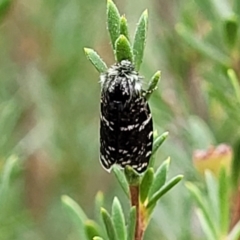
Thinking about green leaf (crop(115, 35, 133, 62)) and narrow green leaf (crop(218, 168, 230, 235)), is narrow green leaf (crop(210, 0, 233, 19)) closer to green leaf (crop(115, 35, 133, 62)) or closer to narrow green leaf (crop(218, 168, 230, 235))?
narrow green leaf (crop(218, 168, 230, 235))

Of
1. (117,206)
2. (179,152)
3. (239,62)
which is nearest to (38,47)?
(179,152)

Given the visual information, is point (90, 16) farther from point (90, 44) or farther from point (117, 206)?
point (117, 206)

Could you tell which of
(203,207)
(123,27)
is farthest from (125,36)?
(203,207)

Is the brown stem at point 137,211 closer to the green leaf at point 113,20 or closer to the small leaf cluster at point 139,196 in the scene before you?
the small leaf cluster at point 139,196

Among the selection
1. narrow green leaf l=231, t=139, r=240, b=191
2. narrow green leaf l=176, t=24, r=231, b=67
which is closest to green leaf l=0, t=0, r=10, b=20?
narrow green leaf l=176, t=24, r=231, b=67

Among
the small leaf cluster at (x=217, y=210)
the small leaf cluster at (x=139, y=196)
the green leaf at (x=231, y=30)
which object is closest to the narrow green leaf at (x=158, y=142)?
the small leaf cluster at (x=139, y=196)

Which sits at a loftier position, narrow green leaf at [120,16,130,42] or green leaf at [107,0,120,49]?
green leaf at [107,0,120,49]
